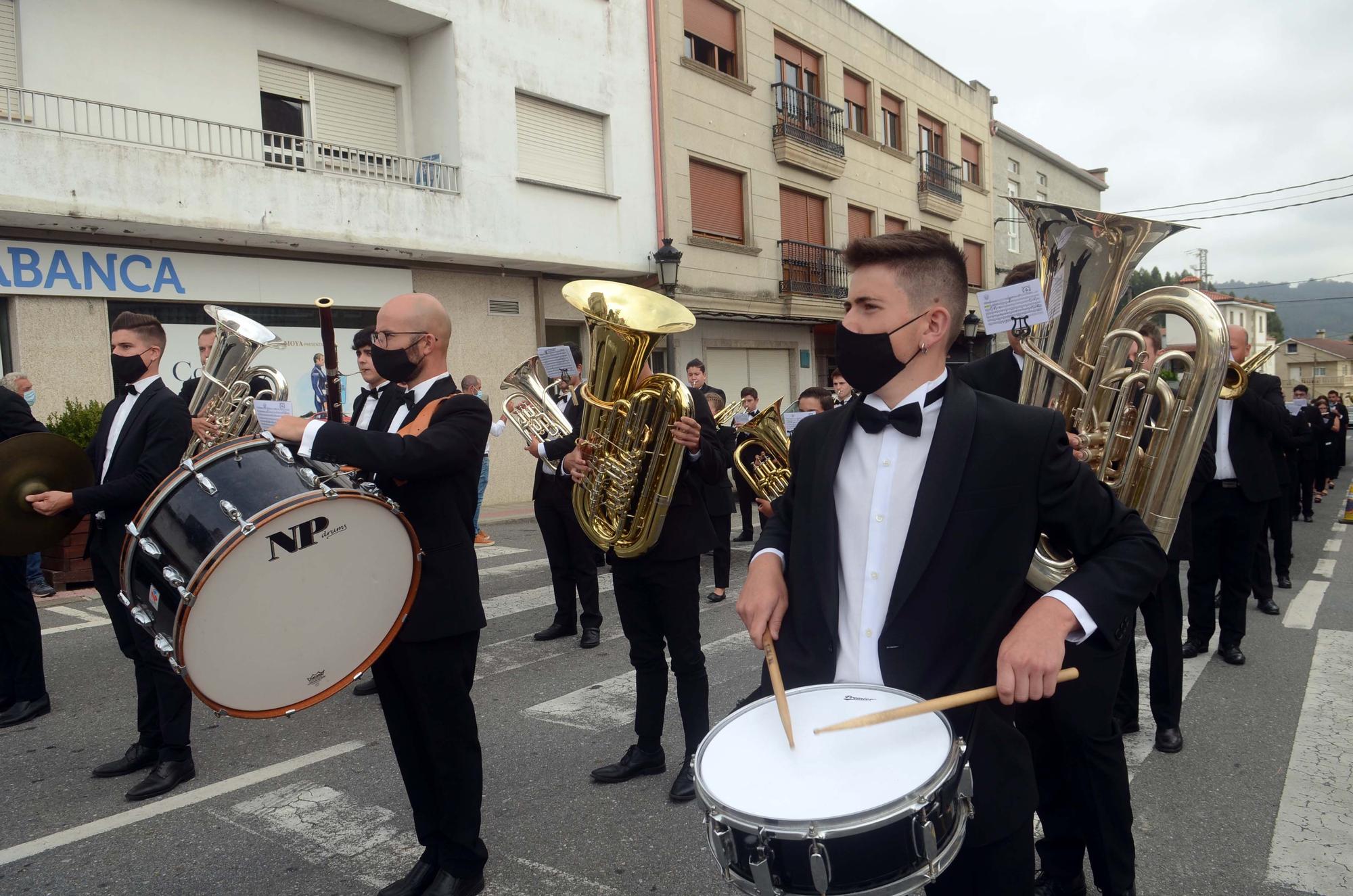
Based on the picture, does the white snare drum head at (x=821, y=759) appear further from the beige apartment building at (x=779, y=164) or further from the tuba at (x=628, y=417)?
the beige apartment building at (x=779, y=164)

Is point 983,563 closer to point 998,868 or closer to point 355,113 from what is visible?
point 998,868

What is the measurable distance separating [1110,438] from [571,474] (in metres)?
2.31

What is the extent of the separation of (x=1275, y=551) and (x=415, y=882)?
25.7 feet

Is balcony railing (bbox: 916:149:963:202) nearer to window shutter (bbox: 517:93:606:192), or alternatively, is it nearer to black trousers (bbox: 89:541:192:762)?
window shutter (bbox: 517:93:606:192)

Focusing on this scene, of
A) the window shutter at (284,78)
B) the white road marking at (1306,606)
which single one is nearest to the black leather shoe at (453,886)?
the white road marking at (1306,606)

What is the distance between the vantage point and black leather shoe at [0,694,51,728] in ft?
16.3

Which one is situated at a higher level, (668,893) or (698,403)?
(698,403)

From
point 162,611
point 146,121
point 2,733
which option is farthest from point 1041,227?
point 146,121

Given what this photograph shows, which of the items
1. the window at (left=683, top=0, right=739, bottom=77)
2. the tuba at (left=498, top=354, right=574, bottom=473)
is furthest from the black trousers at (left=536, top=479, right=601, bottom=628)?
the window at (left=683, top=0, right=739, bottom=77)

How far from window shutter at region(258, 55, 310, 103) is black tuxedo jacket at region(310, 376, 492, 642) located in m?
11.5

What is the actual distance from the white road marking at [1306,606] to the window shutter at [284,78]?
13.1m

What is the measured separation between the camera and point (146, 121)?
36.7 ft

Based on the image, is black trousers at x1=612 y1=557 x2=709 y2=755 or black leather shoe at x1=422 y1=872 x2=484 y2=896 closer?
black leather shoe at x1=422 y1=872 x2=484 y2=896

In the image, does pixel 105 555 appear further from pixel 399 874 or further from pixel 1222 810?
pixel 1222 810
